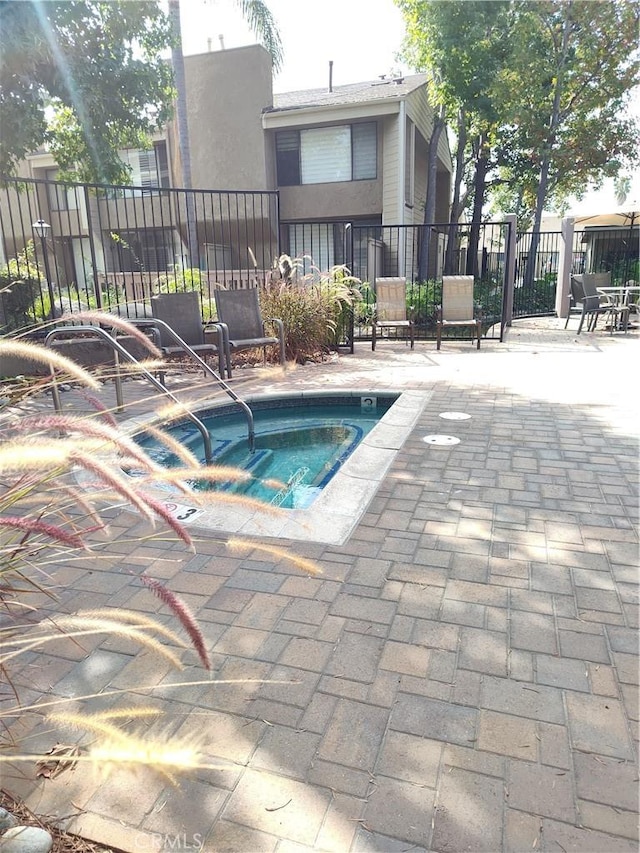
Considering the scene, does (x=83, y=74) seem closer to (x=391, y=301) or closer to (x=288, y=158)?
(x=391, y=301)

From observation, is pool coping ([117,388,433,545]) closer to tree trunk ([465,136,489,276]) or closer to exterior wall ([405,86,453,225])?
tree trunk ([465,136,489,276])

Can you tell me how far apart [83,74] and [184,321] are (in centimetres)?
441

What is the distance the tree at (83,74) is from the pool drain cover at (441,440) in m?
6.81

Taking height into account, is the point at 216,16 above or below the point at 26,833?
above

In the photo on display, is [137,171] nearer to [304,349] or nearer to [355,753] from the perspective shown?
[304,349]

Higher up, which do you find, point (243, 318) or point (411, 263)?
point (411, 263)

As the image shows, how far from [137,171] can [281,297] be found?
14.0 meters

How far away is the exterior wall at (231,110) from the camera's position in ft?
52.1

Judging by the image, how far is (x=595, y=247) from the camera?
1889 cm

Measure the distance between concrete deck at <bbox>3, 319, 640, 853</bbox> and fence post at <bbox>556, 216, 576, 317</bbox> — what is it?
9850mm

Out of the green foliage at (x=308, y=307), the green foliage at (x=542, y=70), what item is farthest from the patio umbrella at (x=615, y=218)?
the green foliage at (x=308, y=307)

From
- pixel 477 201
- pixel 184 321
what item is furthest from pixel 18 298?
pixel 477 201

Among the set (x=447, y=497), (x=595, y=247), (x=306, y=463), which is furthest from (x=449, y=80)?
(x=447, y=497)

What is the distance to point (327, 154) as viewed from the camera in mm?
15945
